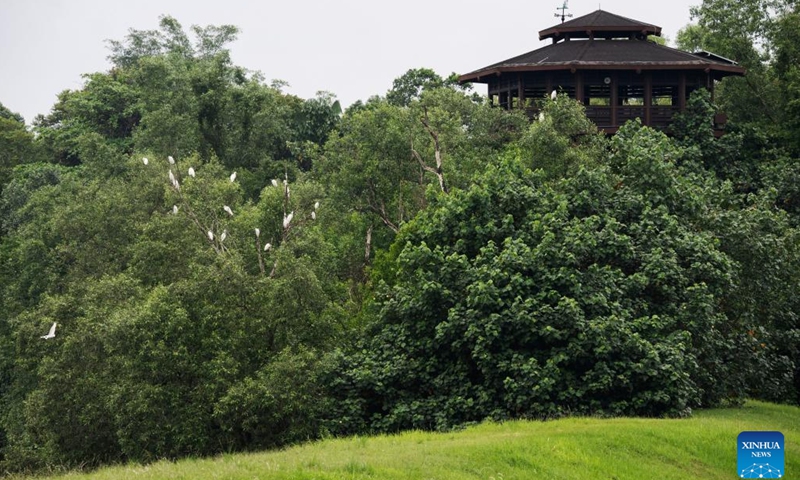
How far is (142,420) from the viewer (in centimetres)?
2616

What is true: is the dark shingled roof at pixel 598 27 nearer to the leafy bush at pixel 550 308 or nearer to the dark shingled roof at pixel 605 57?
Answer: the dark shingled roof at pixel 605 57

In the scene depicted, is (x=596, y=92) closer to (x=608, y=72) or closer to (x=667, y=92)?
(x=608, y=72)

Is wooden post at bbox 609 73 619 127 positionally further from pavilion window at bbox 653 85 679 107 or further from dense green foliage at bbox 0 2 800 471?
dense green foliage at bbox 0 2 800 471

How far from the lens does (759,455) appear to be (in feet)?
56.6

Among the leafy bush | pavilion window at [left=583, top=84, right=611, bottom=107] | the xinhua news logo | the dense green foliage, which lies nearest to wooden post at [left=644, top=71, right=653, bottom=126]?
pavilion window at [left=583, top=84, right=611, bottom=107]

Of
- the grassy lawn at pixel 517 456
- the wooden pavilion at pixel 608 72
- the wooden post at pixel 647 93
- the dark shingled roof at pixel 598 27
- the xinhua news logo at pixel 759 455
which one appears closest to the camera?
the xinhua news logo at pixel 759 455

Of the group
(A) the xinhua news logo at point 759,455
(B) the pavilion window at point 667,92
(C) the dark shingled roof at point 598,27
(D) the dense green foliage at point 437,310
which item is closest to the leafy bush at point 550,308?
(D) the dense green foliage at point 437,310

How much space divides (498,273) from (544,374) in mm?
2535

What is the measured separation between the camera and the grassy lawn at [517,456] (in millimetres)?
17344

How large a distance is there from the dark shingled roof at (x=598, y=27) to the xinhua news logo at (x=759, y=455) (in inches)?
1254

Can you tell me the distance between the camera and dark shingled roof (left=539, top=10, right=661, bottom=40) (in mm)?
46875

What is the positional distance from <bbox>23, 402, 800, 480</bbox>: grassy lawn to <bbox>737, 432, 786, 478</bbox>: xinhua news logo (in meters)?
2.99

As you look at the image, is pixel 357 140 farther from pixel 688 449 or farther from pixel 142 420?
pixel 688 449

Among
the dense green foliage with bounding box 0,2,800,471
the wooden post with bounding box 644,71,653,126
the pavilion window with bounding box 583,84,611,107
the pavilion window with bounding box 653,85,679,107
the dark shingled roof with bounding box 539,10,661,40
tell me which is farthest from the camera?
the dark shingled roof with bounding box 539,10,661,40
